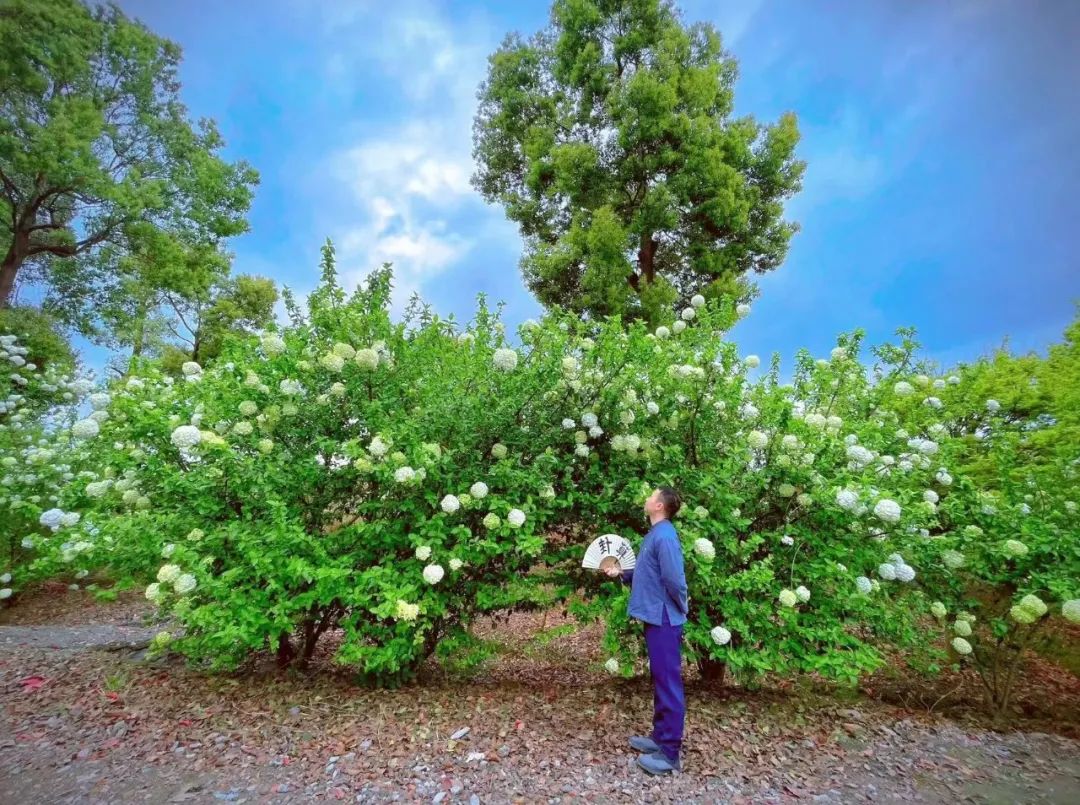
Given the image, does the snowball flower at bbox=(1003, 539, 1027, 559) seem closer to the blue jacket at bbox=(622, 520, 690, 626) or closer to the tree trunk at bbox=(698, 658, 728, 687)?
the tree trunk at bbox=(698, 658, 728, 687)

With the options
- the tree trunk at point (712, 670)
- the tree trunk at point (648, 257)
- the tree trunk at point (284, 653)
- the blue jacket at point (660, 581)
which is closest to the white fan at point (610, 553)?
the blue jacket at point (660, 581)

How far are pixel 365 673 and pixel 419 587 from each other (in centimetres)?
97

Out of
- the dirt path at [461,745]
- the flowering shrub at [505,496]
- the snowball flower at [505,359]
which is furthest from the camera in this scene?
the snowball flower at [505,359]

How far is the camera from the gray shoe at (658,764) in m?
3.10

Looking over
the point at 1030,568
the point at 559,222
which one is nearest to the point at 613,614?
the point at 1030,568

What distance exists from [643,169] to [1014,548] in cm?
1136

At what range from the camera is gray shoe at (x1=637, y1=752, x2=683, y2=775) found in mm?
3102

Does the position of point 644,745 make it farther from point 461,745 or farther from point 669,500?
point 669,500

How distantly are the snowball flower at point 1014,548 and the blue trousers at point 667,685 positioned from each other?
7.83 ft

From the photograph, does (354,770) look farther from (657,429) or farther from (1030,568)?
(1030,568)

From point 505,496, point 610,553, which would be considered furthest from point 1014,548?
point 505,496

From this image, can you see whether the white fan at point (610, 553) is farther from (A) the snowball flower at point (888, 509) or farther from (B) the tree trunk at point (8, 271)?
(B) the tree trunk at point (8, 271)

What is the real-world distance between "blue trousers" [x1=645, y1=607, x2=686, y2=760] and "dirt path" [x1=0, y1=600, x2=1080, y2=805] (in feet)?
0.69

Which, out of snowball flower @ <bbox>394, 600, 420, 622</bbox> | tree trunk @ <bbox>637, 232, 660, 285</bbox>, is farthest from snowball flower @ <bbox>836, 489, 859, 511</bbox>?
tree trunk @ <bbox>637, 232, 660, 285</bbox>
